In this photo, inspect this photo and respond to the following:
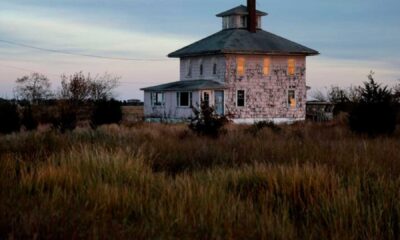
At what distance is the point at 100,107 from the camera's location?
37.7m

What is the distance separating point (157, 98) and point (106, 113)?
1872 cm

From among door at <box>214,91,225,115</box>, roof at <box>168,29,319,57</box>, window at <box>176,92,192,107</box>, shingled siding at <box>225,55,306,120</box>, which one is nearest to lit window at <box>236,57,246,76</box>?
shingled siding at <box>225,55,306,120</box>

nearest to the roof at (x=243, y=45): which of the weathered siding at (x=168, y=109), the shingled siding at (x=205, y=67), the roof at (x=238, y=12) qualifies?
the shingled siding at (x=205, y=67)

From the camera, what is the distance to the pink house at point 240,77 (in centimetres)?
5212

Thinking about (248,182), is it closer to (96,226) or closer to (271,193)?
(271,193)

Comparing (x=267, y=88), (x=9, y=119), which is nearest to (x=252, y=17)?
(x=267, y=88)

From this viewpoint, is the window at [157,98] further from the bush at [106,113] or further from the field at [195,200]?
the field at [195,200]

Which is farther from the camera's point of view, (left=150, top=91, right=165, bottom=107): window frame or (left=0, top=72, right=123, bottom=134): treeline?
(left=150, top=91, right=165, bottom=107): window frame

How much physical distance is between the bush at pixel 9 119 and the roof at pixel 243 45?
852 inches

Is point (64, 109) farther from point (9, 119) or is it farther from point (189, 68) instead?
point (189, 68)

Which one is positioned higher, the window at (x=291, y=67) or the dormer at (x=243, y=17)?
the dormer at (x=243, y=17)

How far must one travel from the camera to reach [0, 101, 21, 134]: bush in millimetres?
31291

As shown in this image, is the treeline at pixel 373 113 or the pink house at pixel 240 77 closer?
the treeline at pixel 373 113

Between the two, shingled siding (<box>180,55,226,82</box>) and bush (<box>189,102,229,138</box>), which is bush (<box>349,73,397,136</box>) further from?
shingled siding (<box>180,55,226,82</box>)
